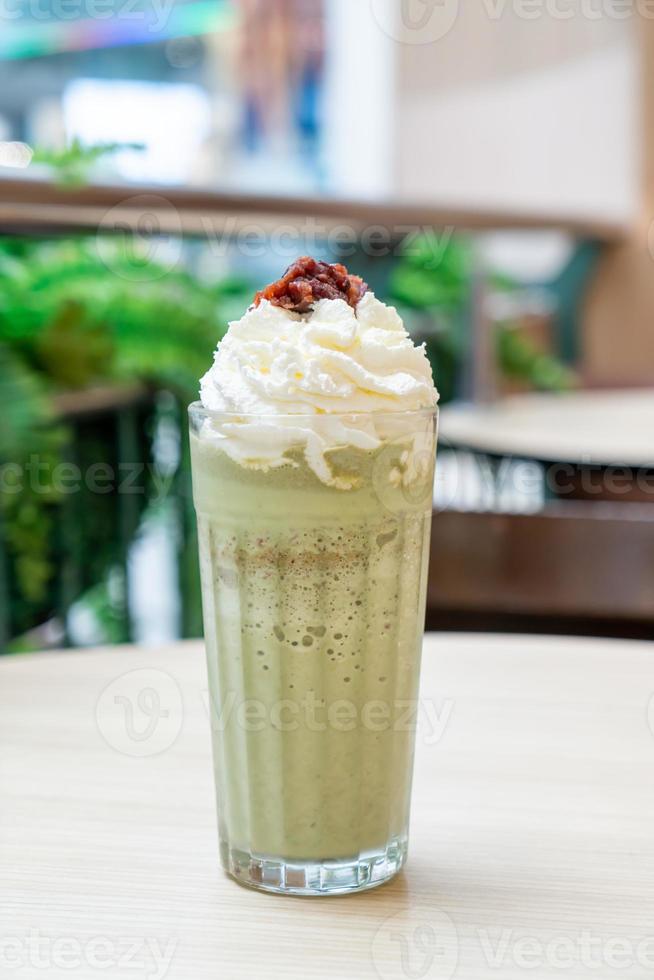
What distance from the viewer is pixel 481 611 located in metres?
1.72

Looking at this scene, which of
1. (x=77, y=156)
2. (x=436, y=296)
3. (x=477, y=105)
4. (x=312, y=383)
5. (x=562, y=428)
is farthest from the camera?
(x=477, y=105)

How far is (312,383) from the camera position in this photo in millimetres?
679

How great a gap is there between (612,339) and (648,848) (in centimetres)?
476

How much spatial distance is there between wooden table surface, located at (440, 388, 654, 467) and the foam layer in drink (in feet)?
4.35

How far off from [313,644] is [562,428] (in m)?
1.81

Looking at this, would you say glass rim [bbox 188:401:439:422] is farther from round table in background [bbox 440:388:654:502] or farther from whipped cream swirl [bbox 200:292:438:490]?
round table in background [bbox 440:388:654:502]

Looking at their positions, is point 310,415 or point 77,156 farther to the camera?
point 77,156

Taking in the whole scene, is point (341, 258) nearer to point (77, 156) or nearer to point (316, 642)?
point (77, 156)

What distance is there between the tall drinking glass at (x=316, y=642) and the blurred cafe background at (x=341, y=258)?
3.06ft

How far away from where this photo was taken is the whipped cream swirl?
683 mm

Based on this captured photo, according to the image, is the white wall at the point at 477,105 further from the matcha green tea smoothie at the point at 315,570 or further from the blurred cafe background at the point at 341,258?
the matcha green tea smoothie at the point at 315,570

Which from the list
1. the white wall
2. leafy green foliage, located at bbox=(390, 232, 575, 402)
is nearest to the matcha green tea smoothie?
leafy green foliage, located at bbox=(390, 232, 575, 402)

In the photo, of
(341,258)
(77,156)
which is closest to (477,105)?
(341,258)

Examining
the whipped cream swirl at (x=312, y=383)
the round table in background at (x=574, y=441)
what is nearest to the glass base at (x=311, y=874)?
the whipped cream swirl at (x=312, y=383)
